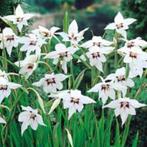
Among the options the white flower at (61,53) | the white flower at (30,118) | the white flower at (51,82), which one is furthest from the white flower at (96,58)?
the white flower at (30,118)

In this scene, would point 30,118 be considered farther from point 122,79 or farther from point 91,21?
point 91,21

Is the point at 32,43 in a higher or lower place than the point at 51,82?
higher

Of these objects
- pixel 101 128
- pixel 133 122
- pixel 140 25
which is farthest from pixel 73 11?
pixel 101 128

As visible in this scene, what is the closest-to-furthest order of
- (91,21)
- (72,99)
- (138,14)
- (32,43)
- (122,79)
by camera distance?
(72,99) → (122,79) → (32,43) → (138,14) → (91,21)

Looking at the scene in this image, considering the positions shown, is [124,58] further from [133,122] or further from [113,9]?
[113,9]

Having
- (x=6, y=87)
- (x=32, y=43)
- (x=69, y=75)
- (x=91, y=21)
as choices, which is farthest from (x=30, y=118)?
(x=91, y=21)
